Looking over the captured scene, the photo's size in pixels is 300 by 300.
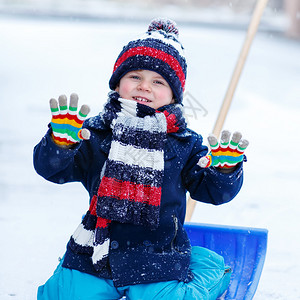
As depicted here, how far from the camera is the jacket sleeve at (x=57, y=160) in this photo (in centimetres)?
148

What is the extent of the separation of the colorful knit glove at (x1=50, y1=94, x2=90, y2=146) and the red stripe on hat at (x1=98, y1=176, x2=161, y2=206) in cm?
16

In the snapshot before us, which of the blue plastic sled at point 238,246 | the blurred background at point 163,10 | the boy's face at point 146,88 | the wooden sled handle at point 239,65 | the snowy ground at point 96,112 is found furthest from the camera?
the blurred background at point 163,10

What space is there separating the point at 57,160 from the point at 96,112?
386 centimetres

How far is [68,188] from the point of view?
10.9 ft

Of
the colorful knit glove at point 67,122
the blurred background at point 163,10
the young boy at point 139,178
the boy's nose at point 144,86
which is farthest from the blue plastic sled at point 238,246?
the blurred background at point 163,10

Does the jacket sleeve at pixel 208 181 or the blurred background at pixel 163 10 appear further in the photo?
the blurred background at pixel 163 10

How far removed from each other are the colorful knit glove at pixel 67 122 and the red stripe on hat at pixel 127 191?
164 millimetres

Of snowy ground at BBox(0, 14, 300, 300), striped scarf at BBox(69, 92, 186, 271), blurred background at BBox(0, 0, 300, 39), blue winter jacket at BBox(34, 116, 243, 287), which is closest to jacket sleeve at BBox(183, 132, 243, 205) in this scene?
blue winter jacket at BBox(34, 116, 243, 287)

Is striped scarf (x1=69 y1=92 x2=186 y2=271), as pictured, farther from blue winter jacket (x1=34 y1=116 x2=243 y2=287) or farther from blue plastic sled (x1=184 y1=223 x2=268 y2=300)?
blue plastic sled (x1=184 y1=223 x2=268 y2=300)

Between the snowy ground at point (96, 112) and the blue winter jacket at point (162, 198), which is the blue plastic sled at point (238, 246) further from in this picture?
the blue winter jacket at point (162, 198)

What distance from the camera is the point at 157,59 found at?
166 cm

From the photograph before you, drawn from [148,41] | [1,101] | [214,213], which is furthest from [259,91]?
[148,41]

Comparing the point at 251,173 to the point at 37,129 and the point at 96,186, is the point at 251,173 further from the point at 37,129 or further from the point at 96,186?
the point at 96,186

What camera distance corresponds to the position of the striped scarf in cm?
155
